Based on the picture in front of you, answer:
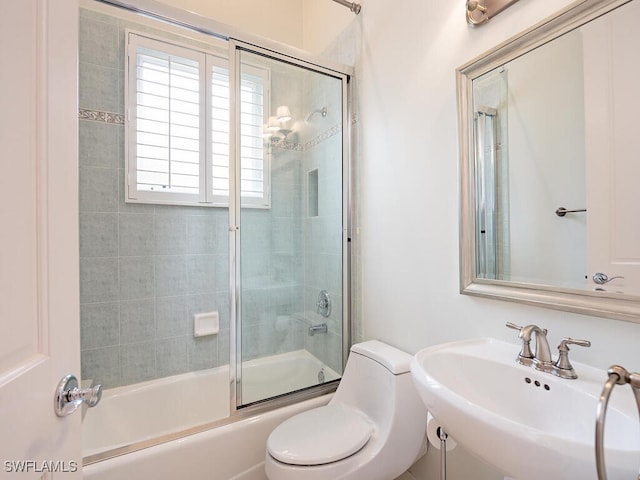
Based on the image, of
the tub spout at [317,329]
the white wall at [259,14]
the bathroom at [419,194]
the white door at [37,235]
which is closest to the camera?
the white door at [37,235]

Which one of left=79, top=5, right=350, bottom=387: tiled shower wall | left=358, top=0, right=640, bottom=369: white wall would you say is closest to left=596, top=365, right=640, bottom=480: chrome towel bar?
left=358, top=0, right=640, bottom=369: white wall

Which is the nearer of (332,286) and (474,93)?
(474,93)

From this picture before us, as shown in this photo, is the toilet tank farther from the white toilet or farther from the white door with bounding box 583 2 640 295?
the white door with bounding box 583 2 640 295

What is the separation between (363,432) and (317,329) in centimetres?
77

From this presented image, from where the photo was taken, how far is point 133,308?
1.85m

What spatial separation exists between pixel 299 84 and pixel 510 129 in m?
1.23

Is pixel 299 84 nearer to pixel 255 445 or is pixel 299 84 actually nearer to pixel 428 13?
pixel 428 13

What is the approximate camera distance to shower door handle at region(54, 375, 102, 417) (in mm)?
541

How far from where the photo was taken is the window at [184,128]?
1684mm

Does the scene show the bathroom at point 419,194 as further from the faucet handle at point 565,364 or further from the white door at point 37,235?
the white door at point 37,235

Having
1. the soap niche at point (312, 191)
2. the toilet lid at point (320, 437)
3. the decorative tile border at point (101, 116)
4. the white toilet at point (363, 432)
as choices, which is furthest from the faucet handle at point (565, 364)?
the decorative tile border at point (101, 116)

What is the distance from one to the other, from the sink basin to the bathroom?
126 mm

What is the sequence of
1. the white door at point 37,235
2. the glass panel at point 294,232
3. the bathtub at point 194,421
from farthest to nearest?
the glass panel at point 294,232 → the bathtub at point 194,421 → the white door at point 37,235

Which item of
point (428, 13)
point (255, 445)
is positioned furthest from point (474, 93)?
point (255, 445)
